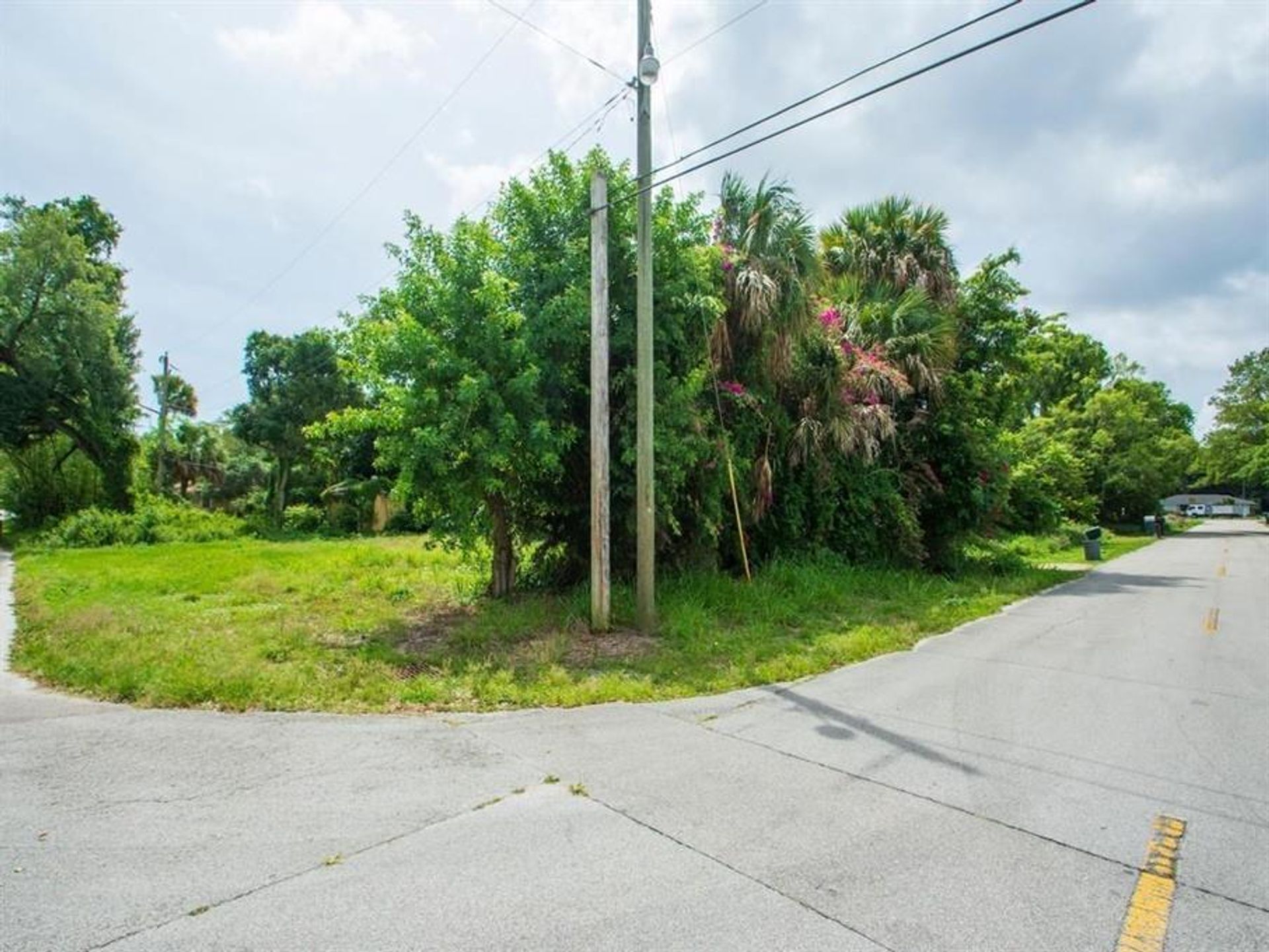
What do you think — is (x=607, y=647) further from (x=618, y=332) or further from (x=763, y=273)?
(x=763, y=273)

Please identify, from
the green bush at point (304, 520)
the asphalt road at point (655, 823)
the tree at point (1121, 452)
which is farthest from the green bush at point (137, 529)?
the tree at point (1121, 452)

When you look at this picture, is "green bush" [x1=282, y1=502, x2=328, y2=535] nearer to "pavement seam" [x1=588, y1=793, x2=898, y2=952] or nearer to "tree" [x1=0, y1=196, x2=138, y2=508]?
"tree" [x1=0, y1=196, x2=138, y2=508]

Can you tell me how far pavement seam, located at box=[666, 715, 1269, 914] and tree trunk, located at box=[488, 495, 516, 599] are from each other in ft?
17.0

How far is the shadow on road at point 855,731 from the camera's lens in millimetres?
4320

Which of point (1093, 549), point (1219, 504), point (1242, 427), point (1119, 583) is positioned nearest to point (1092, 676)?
point (1119, 583)

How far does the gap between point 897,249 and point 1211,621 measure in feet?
31.7

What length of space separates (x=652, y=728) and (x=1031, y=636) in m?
6.04

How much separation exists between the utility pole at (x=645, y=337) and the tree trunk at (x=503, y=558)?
2357 mm

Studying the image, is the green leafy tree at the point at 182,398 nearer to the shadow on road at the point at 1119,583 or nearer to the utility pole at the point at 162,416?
the utility pole at the point at 162,416

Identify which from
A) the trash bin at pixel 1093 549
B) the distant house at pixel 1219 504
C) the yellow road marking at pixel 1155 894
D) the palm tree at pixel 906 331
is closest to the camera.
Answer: the yellow road marking at pixel 1155 894

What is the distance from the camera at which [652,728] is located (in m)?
5.00

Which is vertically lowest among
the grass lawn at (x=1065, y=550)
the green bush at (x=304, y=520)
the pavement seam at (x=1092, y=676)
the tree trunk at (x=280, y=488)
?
the grass lawn at (x=1065, y=550)

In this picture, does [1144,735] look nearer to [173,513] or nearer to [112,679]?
[112,679]

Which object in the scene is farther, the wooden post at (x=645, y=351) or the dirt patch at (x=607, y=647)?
the wooden post at (x=645, y=351)
